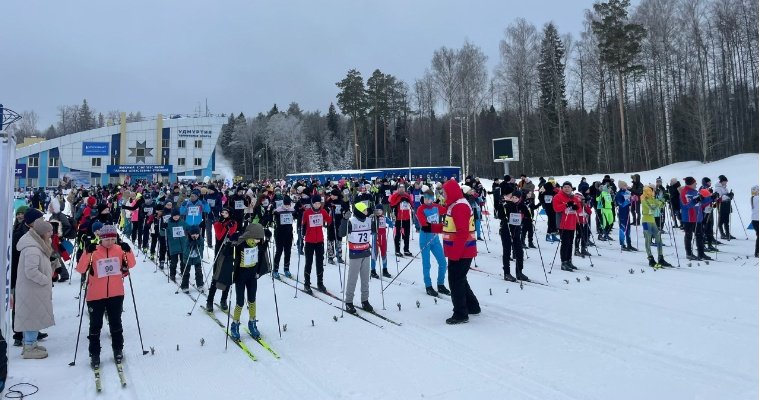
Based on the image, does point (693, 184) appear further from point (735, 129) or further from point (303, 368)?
point (735, 129)

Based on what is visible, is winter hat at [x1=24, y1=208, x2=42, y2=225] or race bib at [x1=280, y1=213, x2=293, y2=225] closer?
winter hat at [x1=24, y1=208, x2=42, y2=225]

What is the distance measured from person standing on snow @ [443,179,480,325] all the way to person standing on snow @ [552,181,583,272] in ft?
12.9

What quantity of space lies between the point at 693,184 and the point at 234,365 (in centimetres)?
1128

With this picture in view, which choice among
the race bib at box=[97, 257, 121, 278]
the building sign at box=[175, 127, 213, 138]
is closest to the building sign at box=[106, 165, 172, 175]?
the building sign at box=[175, 127, 213, 138]

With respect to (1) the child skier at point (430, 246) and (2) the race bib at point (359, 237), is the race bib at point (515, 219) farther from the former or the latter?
(2) the race bib at point (359, 237)

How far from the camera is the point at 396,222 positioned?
12047 mm

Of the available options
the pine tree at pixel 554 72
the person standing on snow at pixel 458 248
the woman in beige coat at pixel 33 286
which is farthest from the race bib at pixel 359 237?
the pine tree at pixel 554 72

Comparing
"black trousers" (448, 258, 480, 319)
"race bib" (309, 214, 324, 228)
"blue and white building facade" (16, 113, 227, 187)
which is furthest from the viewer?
"blue and white building facade" (16, 113, 227, 187)

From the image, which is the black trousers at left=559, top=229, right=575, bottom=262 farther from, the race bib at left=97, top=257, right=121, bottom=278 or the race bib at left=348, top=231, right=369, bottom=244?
the race bib at left=97, top=257, right=121, bottom=278

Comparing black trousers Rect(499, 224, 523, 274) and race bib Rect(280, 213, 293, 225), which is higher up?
race bib Rect(280, 213, 293, 225)

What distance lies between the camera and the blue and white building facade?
52219mm

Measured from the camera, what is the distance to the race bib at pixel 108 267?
5191 millimetres

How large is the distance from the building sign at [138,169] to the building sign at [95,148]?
1.83m

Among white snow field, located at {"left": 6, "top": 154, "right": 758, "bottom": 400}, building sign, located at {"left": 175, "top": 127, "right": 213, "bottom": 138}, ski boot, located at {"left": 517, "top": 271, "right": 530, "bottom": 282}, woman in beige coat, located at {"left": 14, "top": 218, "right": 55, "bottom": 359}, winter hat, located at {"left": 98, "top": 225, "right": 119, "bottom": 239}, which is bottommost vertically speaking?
white snow field, located at {"left": 6, "top": 154, "right": 758, "bottom": 400}
